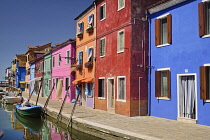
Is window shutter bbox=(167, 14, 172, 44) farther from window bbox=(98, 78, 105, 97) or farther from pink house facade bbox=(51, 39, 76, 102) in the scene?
pink house facade bbox=(51, 39, 76, 102)

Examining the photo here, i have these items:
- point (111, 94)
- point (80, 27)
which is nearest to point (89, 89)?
point (111, 94)

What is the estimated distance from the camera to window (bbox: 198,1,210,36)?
10.9 meters

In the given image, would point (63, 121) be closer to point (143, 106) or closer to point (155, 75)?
point (143, 106)

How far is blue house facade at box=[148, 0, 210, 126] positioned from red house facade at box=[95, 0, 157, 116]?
509 mm

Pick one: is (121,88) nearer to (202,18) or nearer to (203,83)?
(203,83)

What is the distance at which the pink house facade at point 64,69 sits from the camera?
81.5 feet

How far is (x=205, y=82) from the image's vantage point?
34.9 ft

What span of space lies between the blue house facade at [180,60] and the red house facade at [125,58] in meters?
0.51

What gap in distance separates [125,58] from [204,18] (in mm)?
5052

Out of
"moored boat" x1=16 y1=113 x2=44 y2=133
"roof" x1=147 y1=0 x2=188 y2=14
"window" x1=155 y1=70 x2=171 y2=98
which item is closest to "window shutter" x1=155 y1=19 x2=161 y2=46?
"roof" x1=147 y1=0 x2=188 y2=14

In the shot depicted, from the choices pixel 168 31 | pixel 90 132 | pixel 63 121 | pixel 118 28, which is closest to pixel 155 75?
pixel 168 31

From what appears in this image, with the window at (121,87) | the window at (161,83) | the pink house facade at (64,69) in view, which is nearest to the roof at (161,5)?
the window at (161,83)

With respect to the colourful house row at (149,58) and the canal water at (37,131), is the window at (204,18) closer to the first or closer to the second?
the colourful house row at (149,58)

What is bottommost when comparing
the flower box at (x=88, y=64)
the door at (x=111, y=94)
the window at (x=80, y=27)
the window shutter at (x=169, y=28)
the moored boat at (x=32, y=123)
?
the moored boat at (x=32, y=123)
